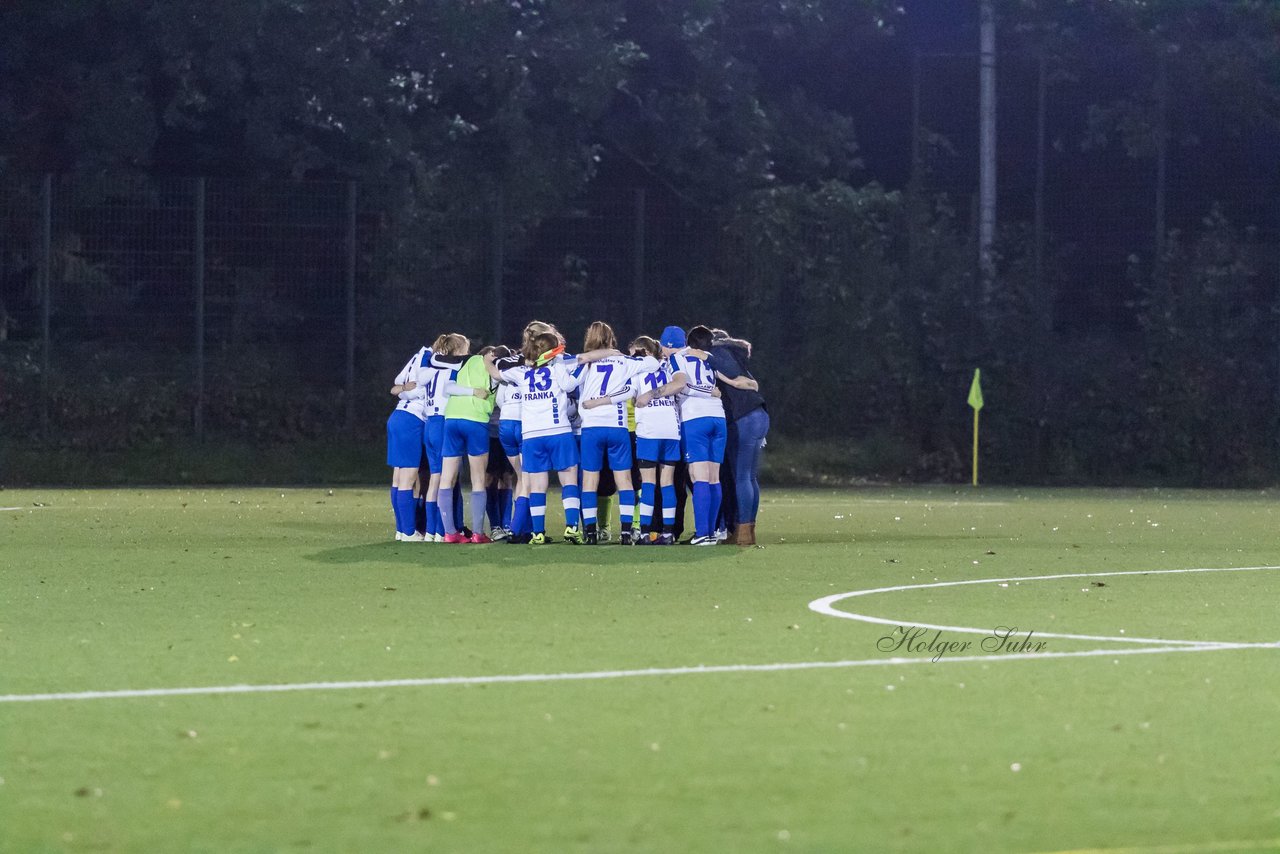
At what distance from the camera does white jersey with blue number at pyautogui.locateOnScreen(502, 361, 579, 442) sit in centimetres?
1802

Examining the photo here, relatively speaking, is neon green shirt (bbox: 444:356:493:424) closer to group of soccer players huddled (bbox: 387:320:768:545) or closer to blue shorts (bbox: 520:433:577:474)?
group of soccer players huddled (bbox: 387:320:768:545)

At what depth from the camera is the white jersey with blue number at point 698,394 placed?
18047 millimetres

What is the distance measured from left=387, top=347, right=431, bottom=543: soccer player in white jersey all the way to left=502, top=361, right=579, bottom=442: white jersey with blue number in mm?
1141

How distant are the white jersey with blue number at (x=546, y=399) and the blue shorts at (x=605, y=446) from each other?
0.68 feet

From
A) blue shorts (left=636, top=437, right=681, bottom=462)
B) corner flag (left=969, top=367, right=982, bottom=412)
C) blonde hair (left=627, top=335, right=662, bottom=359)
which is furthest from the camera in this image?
corner flag (left=969, top=367, right=982, bottom=412)

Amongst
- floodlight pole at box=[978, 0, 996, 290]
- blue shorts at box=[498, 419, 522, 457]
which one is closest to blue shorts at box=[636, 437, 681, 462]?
blue shorts at box=[498, 419, 522, 457]

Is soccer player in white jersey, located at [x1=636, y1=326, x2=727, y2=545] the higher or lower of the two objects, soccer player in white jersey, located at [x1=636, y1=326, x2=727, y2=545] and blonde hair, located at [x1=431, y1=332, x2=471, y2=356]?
the lower

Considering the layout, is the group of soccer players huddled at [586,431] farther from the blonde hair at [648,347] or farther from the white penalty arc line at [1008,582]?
the white penalty arc line at [1008,582]

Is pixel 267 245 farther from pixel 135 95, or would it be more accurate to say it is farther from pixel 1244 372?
pixel 1244 372

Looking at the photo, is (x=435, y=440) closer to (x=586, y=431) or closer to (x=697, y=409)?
(x=586, y=431)

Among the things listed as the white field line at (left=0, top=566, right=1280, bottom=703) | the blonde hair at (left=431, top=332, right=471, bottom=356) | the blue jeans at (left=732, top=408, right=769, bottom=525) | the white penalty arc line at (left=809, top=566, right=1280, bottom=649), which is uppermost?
the blonde hair at (left=431, top=332, right=471, bottom=356)

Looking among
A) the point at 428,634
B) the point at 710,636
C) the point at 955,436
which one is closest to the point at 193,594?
the point at 428,634

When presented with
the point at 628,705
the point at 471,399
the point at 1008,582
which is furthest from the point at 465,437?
the point at 628,705

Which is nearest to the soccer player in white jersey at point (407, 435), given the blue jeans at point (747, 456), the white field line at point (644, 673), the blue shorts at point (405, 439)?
the blue shorts at point (405, 439)
